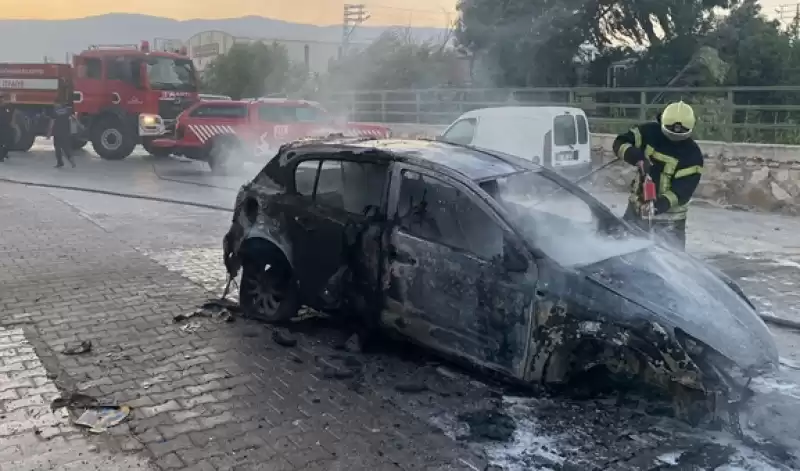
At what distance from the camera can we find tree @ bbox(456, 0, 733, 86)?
1838cm

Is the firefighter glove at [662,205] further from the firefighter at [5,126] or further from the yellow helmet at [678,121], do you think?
the firefighter at [5,126]

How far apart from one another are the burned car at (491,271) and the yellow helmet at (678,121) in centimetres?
112

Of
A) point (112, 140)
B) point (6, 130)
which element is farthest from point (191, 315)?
point (6, 130)

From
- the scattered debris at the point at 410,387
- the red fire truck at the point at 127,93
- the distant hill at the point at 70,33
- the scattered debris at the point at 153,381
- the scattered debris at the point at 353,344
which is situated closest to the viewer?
the scattered debris at the point at 410,387

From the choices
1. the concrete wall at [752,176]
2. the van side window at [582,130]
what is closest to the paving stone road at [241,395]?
the concrete wall at [752,176]

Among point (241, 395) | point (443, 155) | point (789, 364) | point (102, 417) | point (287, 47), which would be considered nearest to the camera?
point (102, 417)

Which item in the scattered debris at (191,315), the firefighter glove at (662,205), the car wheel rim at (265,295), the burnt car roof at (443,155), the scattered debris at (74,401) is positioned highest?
the burnt car roof at (443,155)

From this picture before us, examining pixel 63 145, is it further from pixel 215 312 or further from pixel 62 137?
pixel 215 312

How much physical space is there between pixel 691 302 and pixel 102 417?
134 inches

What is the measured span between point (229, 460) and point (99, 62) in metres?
18.4

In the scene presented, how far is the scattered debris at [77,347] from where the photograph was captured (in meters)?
5.29

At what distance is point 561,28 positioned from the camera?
1864 cm

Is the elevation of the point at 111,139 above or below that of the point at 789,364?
above

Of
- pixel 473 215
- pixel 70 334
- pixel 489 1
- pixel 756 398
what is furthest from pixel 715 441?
pixel 489 1
